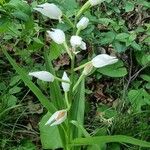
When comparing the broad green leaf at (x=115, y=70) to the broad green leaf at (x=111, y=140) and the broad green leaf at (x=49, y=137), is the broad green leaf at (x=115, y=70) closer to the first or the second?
the broad green leaf at (x=49, y=137)

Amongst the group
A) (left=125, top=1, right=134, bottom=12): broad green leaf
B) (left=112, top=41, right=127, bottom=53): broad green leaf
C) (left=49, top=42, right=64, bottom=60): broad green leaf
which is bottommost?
(left=49, top=42, right=64, bottom=60): broad green leaf

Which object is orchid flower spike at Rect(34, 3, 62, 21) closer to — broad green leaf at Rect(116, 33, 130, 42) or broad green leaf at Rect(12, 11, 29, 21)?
broad green leaf at Rect(12, 11, 29, 21)

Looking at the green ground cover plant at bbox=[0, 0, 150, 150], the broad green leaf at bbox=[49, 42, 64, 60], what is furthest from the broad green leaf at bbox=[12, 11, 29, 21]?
the broad green leaf at bbox=[49, 42, 64, 60]

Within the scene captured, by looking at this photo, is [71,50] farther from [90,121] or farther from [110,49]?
[110,49]

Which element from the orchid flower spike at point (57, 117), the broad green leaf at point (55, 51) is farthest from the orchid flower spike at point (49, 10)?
the broad green leaf at point (55, 51)

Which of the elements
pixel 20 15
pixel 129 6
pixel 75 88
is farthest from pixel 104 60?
pixel 129 6

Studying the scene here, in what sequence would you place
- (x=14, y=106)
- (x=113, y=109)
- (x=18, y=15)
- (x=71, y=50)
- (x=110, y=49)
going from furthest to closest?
(x=110, y=49), (x=113, y=109), (x=14, y=106), (x=18, y=15), (x=71, y=50)

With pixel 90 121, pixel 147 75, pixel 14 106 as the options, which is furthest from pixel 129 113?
pixel 14 106

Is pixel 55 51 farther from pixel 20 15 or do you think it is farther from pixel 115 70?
pixel 20 15
